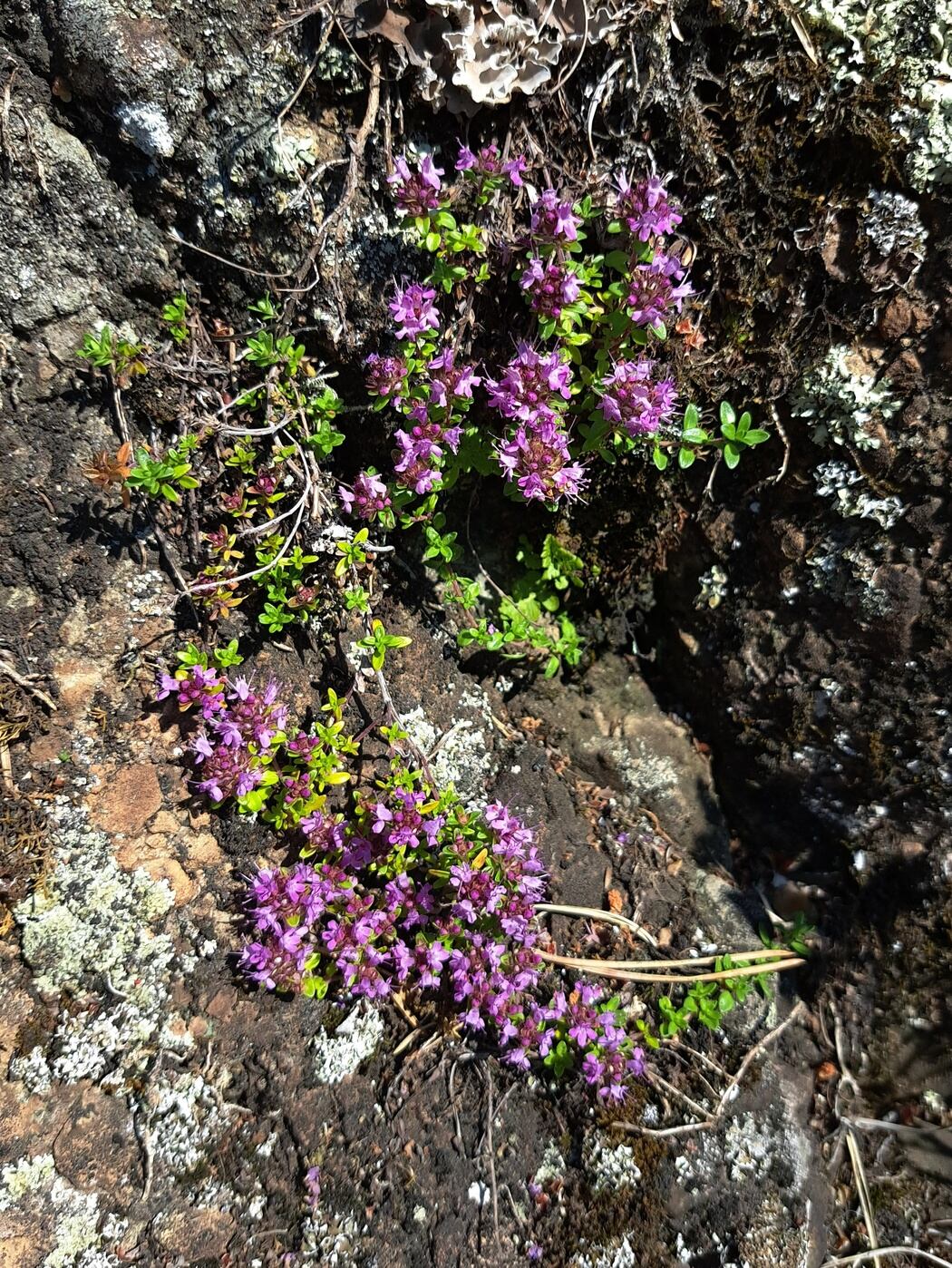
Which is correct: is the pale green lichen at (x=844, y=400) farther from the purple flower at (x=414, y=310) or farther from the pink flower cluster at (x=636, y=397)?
the purple flower at (x=414, y=310)

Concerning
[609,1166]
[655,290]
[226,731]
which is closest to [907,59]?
[655,290]

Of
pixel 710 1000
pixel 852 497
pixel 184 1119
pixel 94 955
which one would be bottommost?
pixel 184 1119

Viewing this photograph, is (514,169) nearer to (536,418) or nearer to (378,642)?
(536,418)

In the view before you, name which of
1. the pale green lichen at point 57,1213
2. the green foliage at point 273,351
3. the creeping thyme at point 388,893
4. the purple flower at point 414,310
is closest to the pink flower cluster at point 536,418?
the purple flower at point 414,310

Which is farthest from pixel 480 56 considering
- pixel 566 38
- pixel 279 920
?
pixel 279 920

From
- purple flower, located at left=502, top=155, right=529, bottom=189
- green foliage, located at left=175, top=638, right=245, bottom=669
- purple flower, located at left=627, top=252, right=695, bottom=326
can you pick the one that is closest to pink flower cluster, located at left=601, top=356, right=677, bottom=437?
purple flower, located at left=627, top=252, right=695, bottom=326

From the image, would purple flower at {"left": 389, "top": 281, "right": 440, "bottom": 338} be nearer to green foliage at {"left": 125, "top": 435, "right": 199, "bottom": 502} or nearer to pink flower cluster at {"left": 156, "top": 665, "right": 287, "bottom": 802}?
green foliage at {"left": 125, "top": 435, "right": 199, "bottom": 502}
